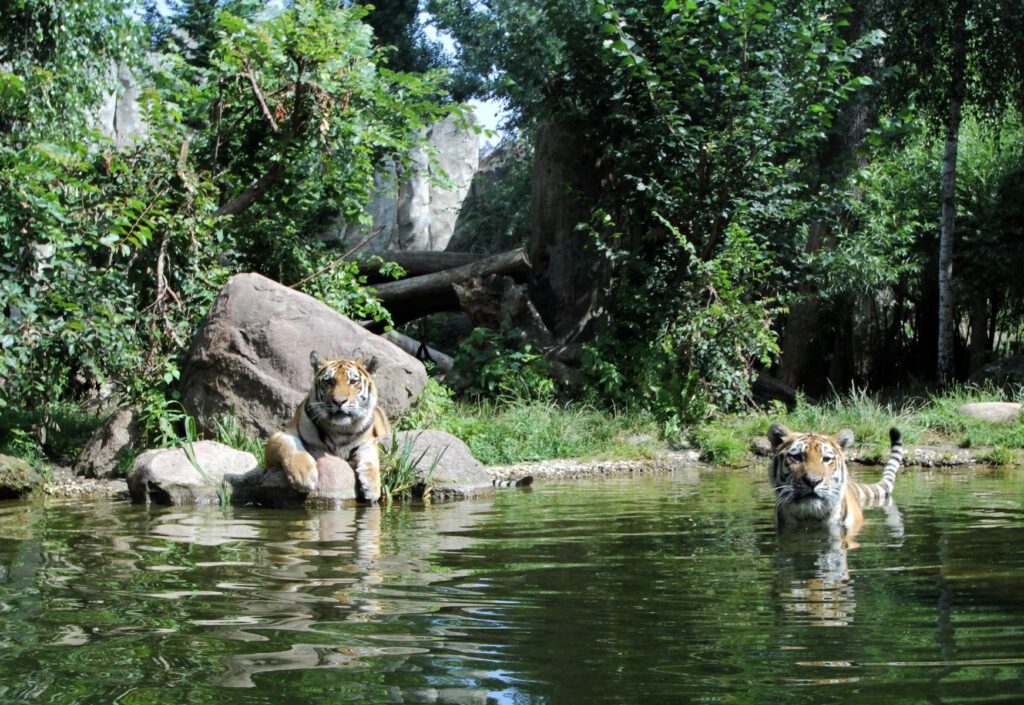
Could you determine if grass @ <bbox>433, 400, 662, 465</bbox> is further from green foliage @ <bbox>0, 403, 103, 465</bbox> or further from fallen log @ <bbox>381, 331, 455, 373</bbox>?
green foliage @ <bbox>0, 403, 103, 465</bbox>

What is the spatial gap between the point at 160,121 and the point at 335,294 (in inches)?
110

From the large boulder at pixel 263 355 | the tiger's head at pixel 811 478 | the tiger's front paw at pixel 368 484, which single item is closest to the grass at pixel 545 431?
the large boulder at pixel 263 355

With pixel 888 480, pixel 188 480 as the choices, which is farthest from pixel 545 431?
pixel 888 480

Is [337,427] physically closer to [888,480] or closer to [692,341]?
[888,480]

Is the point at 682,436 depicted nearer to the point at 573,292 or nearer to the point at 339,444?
the point at 573,292

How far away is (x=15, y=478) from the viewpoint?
32.0 ft

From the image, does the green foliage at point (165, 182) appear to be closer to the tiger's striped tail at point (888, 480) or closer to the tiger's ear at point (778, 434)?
the tiger's ear at point (778, 434)

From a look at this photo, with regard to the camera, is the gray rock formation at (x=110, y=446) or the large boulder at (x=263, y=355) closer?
the large boulder at (x=263, y=355)

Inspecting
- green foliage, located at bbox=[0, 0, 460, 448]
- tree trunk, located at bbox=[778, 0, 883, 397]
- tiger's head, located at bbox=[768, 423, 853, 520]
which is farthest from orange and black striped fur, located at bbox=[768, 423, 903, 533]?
tree trunk, located at bbox=[778, 0, 883, 397]

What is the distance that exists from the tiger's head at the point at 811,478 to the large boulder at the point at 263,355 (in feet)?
17.3

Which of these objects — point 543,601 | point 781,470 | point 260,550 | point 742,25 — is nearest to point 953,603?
point 543,601

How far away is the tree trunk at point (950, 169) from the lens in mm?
17000

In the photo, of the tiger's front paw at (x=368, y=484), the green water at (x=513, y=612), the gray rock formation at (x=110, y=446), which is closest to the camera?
the green water at (x=513, y=612)

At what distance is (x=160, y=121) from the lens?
492 inches
